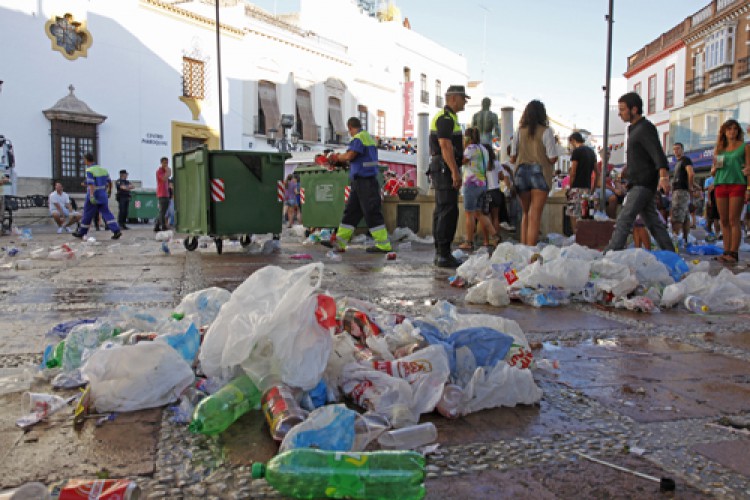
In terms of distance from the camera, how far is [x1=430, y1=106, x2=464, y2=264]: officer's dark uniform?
629cm

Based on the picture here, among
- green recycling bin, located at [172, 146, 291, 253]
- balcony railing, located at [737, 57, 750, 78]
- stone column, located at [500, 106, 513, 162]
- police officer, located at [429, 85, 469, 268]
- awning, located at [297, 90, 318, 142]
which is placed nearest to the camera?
police officer, located at [429, 85, 469, 268]

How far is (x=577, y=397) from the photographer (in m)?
2.25

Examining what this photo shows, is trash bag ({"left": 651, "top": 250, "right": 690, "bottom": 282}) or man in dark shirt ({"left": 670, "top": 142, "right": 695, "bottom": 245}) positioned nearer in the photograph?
trash bag ({"left": 651, "top": 250, "right": 690, "bottom": 282})

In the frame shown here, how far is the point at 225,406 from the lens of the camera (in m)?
1.92

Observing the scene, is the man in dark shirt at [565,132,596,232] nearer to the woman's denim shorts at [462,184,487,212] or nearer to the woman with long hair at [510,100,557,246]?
the woman's denim shorts at [462,184,487,212]

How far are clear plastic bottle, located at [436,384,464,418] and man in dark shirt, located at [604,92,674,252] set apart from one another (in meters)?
4.34

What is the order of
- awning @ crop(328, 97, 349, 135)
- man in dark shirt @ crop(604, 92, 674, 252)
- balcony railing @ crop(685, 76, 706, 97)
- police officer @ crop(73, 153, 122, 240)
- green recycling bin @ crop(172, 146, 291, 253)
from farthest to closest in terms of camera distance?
awning @ crop(328, 97, 349, 135)
balcony railing @ crop(685, 76, 706, 97)
police officer @ crop(73, 153, 122, 240)
green recycling bin @ crop(172, 146, 291, 253)
man in dark shirt @ crop(604, 92, 674, 252)

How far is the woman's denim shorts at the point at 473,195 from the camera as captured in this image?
8.16m

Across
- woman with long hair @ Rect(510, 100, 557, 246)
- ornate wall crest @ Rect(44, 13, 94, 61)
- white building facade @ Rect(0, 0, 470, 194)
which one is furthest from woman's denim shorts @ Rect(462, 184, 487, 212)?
ornate wall crest @ Rect(44, 13, 94, 61)

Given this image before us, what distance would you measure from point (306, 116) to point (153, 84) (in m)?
8.35

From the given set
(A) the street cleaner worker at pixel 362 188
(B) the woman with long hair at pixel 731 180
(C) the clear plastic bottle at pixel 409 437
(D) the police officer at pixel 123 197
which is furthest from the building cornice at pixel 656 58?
(C) the clear plastic bottle at pixel 409 437

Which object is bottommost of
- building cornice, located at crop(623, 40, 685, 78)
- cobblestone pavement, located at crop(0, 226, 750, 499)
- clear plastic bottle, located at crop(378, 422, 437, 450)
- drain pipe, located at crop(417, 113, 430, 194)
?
cobblestone pavement, located at crop(0, 226, 750, 499)

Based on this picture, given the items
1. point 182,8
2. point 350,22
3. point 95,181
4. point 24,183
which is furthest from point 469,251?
point 350,22

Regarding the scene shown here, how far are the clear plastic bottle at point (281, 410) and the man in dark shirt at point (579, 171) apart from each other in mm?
8357
